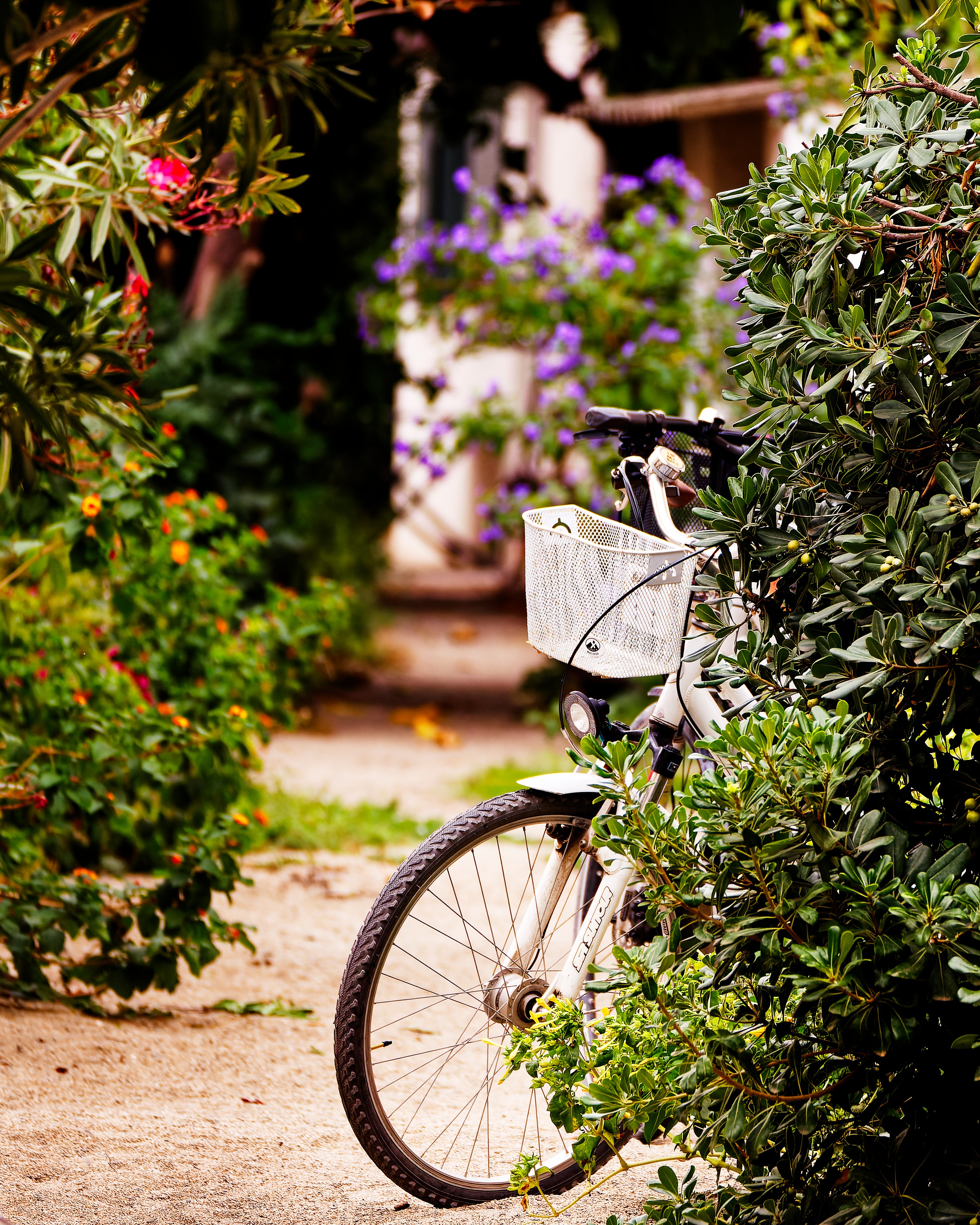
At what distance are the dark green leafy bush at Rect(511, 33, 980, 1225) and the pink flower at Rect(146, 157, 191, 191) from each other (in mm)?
1233

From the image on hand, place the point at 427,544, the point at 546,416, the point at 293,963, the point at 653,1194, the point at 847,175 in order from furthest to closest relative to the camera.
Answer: the point at 427,544 → the point at 546,416 → the point at 293,963 → the point at 653,1194 → the point at 847,175

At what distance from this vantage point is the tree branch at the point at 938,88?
1797mm

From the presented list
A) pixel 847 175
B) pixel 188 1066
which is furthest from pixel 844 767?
pixel 188 1066

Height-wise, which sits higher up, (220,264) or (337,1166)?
(220,264)

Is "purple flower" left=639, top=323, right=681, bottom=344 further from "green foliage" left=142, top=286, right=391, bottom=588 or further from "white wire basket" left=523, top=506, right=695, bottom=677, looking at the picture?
"white wire basket" left=523, top=506, right=695, bottom=677

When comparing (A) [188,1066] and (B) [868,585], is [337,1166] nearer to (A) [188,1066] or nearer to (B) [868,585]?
(A) [188,1066]

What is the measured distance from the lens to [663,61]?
7.45 m

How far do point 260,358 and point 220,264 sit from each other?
0.53 meters

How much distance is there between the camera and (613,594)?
2.12 meters

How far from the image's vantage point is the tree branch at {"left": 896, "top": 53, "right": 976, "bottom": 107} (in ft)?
5.90

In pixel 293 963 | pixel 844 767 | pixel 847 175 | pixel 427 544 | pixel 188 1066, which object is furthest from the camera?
pixel 427 544

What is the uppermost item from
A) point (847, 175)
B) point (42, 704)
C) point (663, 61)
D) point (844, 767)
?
point (663, 61)

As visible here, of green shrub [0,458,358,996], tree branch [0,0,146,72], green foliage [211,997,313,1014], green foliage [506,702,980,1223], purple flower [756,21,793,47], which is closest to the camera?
tree branch [0,0,146,72]

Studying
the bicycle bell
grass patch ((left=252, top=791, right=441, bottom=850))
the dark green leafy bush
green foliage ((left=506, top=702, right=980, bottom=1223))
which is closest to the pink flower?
the bicycle bell
